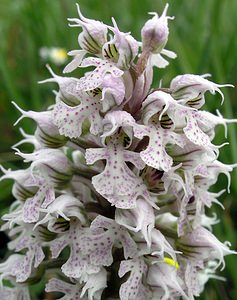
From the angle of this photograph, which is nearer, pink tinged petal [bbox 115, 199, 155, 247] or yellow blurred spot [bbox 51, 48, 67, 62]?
pink tinged petal [bbox 115, 199, 155, 247]

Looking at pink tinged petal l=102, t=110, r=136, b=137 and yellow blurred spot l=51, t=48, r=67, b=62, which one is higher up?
pink tinged petal l=102, t=110, r=136, b=137

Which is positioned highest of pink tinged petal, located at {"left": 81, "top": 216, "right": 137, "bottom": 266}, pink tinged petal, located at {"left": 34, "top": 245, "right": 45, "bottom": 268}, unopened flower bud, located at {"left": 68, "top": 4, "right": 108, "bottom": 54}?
unopened flower bud, located at {"left": 68, "top": 4, "right": 108, "bottom": 54}

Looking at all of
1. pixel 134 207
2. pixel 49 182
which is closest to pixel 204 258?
pixel 134 207

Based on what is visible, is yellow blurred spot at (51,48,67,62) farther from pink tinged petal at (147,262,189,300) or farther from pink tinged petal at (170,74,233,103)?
pink tinged petal at (147,262,189,300)

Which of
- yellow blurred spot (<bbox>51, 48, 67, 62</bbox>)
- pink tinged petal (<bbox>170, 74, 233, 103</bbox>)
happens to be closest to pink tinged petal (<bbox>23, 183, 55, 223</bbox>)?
pink tinged petal (<bbox>170, 74, 233, 103</bbox>)

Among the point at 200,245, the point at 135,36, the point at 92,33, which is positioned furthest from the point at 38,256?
the point at 135,36

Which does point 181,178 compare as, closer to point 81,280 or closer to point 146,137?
point 146,137

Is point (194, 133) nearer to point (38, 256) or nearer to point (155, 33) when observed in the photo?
point (155, 33)

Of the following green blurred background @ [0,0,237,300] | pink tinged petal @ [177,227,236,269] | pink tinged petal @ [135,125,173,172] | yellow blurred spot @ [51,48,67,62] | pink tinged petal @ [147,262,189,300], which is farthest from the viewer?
yellow blurred spot @ [51,48,67,62]
